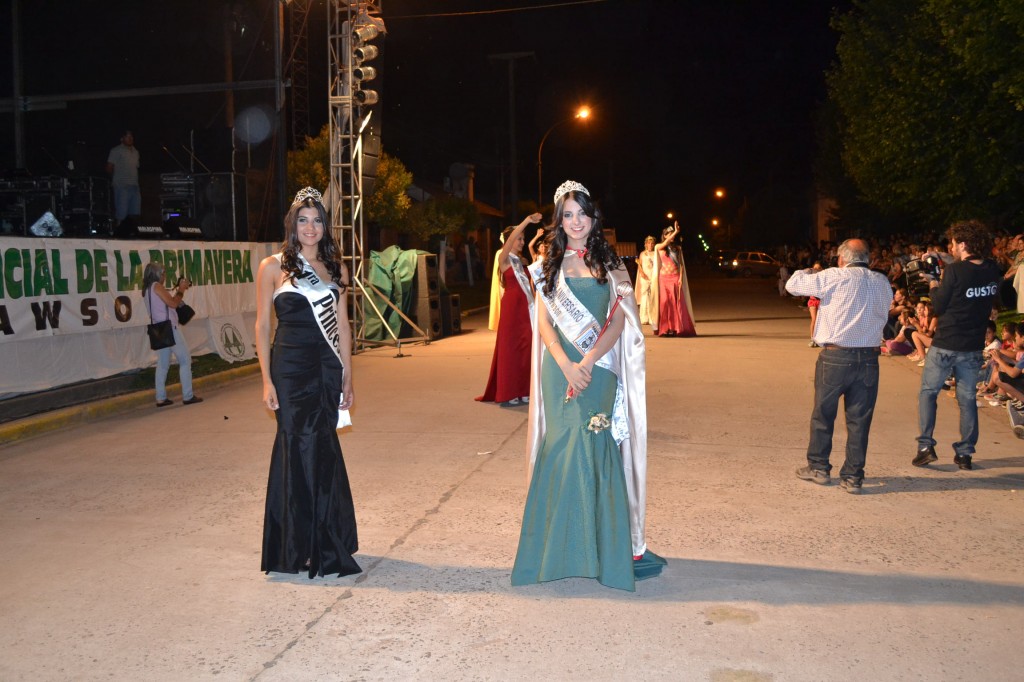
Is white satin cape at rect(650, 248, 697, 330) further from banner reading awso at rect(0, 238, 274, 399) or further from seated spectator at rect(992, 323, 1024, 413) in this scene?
seated spectator at rect(992, 323, 1024, 413)

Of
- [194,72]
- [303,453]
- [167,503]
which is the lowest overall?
[167,503]

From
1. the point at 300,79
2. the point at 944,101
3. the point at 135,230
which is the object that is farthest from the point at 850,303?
the point at 300,79

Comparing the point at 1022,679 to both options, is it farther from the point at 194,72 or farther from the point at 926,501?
the point at 194,72

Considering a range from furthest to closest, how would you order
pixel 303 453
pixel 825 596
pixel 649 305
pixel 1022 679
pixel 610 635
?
1. pixel 649 305
2. pixel 303 453
3. pixel 825 596
4. pixel 610 635
5. pixel 1022 679

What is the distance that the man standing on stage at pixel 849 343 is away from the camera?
277 inches

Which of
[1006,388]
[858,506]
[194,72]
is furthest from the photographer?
[194,72]

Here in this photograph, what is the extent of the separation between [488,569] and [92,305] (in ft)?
26.9

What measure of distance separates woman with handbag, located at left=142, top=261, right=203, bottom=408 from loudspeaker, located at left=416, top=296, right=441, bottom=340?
24.7ft

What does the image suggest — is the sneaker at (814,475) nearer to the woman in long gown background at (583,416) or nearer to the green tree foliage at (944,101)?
the woman in long gown background at (583,416)

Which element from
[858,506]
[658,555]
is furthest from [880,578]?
[858,506]

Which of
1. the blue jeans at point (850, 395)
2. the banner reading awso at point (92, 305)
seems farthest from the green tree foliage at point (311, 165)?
the blue jeans at point (850, 395)

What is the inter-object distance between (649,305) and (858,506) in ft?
45.5

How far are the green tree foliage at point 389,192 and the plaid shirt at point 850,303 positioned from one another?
60.8 feet

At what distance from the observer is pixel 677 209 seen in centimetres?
10731
